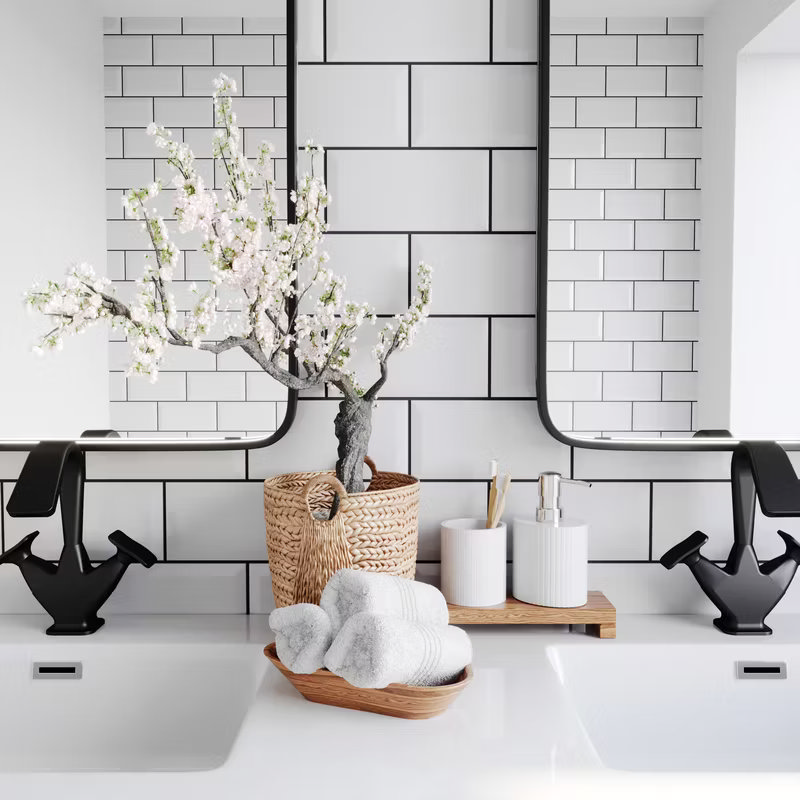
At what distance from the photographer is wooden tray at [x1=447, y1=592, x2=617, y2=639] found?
869mm

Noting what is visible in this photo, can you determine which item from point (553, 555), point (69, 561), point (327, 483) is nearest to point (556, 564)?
point (553, 555)

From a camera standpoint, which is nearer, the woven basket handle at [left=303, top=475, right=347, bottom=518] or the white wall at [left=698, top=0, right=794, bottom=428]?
the woven basket handle at [left=303, top=475, right=347, bottom=518]

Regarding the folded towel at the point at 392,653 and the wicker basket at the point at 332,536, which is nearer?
the folded towel at the point at 392,653

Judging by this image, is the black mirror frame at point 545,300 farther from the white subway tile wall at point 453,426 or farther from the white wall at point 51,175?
the white wall at point 51,175

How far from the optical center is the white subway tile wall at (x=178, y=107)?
917 mm

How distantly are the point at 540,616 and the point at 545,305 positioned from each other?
404mm

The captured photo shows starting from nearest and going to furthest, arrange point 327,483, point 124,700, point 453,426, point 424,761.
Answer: point 424,761
point 327,483
point 124,700
point 453,426

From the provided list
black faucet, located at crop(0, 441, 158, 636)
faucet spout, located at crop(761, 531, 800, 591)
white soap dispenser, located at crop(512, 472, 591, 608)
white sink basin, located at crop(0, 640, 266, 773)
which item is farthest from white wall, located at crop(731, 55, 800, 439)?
black faucet, located at crop(0, 441, 158, 636)

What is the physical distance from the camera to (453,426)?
3.16 feet

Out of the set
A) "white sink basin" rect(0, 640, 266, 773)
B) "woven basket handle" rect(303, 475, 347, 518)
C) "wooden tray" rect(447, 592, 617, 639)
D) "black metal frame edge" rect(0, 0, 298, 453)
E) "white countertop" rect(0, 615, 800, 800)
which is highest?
"black metal frame edge" rect(0, 0, 298, 453)

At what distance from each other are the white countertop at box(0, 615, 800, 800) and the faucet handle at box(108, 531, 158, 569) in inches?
10.4

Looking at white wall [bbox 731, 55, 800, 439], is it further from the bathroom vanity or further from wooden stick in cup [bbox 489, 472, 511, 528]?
wooden stick in cup [bbox 489, 472, 511, 528]

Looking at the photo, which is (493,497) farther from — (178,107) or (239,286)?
(178,107)

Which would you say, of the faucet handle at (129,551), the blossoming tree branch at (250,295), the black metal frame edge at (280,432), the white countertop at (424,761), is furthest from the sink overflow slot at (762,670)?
the faucet handle at (129,551)
